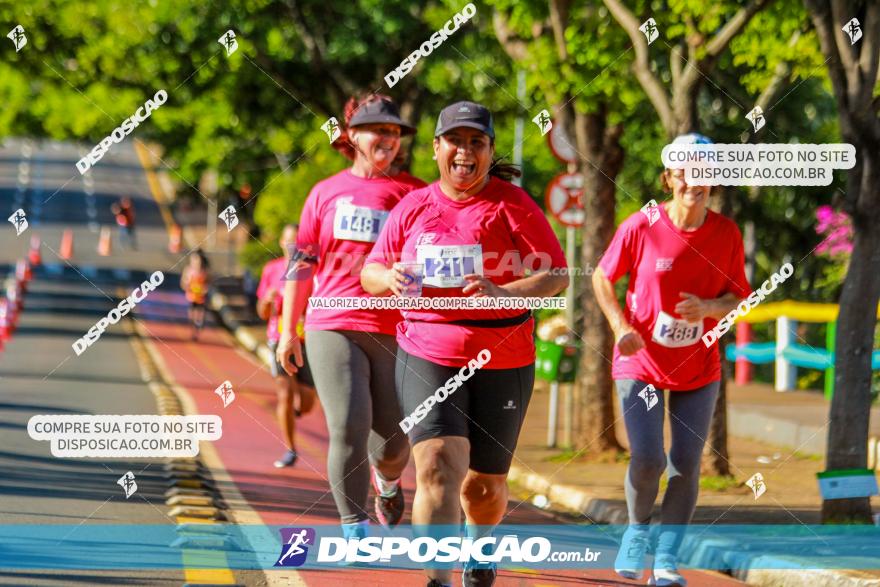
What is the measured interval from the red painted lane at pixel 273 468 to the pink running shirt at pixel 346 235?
3.99 ft

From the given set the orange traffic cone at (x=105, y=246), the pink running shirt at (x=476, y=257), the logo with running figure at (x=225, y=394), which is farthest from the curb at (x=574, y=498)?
the orange traffic cone at (x=105, y=246)

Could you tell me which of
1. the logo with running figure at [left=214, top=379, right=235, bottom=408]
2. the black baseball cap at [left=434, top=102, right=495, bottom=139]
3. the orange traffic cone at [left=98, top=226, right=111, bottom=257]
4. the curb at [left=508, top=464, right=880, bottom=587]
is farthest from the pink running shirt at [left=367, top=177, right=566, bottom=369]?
the orange traffic cone at [left=98, top=226, right=111, bottom=257]

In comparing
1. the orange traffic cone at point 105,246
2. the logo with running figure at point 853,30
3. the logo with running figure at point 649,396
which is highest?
the orange traffic cone at point 105,246

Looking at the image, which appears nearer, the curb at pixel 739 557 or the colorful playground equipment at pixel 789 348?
the curb at pixel 739 557

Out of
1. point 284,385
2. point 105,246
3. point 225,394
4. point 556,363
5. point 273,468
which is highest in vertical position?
point 105,246

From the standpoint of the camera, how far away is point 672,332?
26.2 feet

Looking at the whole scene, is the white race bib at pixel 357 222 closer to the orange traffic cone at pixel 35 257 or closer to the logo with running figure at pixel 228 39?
the logo with running figure at pixel 228 39

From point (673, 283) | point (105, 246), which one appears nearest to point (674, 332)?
point (673, 283)

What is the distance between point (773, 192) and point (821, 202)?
106 centimetres

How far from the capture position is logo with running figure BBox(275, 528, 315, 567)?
824 cm

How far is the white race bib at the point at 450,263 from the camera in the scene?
7.02m

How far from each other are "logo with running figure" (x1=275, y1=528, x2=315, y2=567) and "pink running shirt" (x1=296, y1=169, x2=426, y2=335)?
41.3 inches

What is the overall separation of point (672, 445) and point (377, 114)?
214cm

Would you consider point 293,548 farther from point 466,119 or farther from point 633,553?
point 466,119
